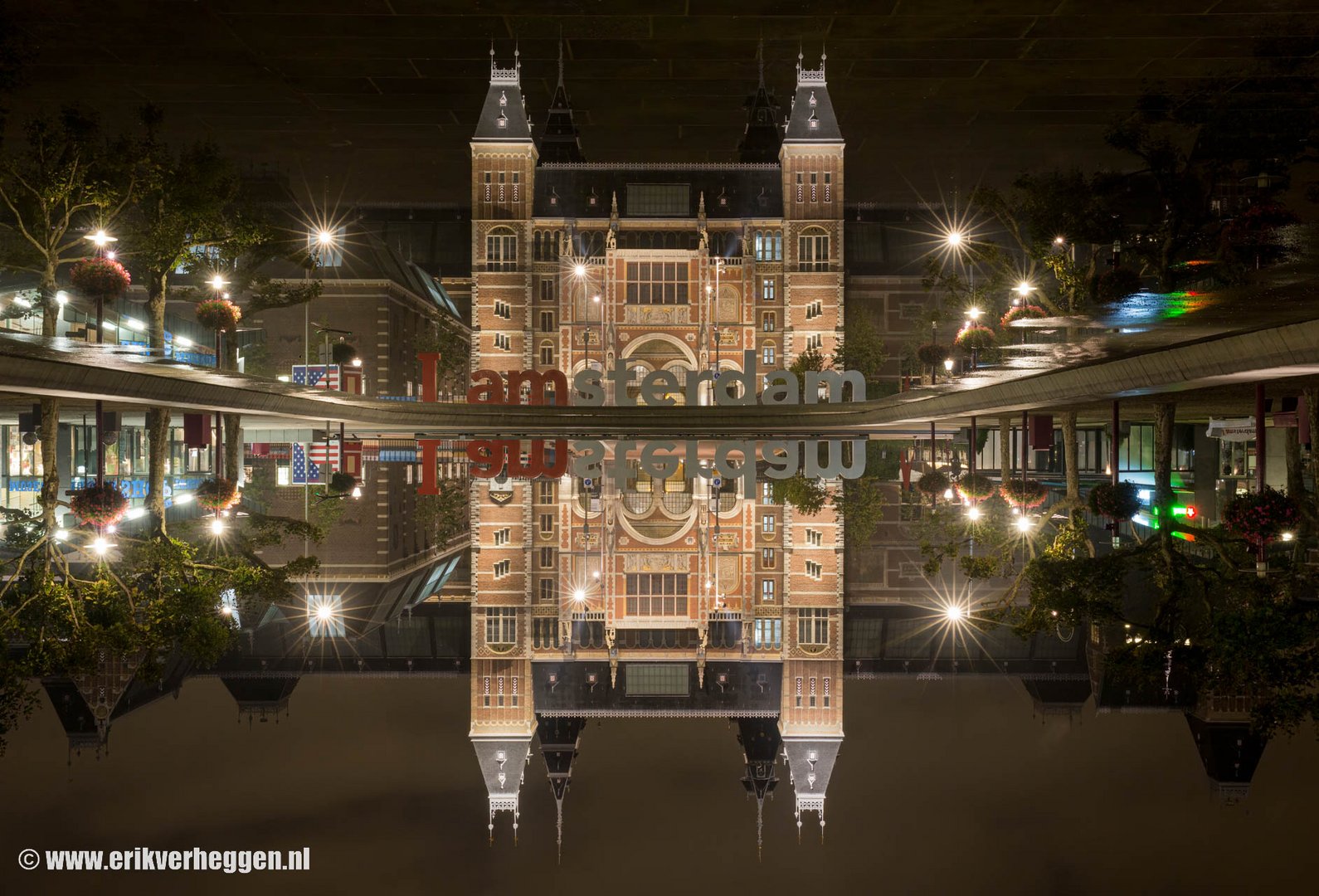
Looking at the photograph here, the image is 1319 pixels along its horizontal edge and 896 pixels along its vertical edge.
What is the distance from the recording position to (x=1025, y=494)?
18.6 meters

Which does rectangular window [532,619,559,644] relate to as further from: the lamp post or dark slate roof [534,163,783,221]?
dark slate roof [534,163,783,221]

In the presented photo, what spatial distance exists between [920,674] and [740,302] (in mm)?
48343

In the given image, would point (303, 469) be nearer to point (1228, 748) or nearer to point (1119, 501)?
point (1119, 501)

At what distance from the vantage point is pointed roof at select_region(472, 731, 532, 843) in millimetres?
9016

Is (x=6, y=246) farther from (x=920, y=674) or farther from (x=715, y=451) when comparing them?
(x=920, y=674)

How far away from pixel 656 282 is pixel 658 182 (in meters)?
7.39

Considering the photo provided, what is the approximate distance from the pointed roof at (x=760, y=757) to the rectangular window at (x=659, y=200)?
52575mm

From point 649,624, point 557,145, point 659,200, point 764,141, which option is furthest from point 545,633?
point 557,145

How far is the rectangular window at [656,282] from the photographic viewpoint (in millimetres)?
60000

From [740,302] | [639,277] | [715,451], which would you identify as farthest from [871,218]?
[715,451]

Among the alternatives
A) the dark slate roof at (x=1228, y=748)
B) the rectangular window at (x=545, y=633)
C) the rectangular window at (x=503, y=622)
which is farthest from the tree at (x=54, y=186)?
the dark slate roof at (x=1228, y=748)

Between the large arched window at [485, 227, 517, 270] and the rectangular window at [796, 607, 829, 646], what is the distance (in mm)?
44890

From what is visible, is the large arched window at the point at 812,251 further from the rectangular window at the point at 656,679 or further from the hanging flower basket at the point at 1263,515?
the hanging flower basket at the point at 1263,515

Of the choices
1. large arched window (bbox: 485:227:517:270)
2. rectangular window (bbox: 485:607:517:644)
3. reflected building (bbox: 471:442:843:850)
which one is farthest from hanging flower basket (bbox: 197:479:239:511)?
large arched window (bbox: 485:227:517:270)
